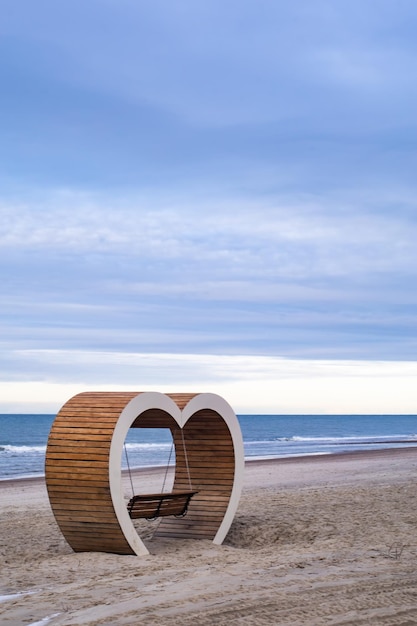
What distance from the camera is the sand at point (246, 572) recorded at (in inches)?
274

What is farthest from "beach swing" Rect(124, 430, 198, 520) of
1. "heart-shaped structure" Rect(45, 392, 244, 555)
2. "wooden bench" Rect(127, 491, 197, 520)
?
"heart-shaped structure" Rect(45, 392, 244, 555)

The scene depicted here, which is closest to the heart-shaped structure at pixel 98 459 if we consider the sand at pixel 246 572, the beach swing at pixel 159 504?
the sand at pixel 246 572

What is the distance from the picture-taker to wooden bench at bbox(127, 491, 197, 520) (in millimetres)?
10422

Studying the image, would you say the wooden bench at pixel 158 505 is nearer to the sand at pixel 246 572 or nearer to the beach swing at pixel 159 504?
the beach swing at pixel 159 504

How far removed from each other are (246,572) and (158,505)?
2443mm

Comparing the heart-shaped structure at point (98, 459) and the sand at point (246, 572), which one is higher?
the heart-shaped structure at point (98, 459)

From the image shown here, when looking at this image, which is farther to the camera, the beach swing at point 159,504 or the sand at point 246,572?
the beach swing at point 159,504

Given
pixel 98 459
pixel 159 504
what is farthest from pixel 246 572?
pixel 159 504

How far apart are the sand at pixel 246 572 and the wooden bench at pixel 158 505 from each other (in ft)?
1.61

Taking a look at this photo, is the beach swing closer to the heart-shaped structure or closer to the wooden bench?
the wooden bench

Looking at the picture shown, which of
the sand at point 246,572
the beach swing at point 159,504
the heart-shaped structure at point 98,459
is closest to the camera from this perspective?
the sand at point 246,572

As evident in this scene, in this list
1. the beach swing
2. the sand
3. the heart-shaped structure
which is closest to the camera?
the sand

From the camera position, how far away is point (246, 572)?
865 centimetres

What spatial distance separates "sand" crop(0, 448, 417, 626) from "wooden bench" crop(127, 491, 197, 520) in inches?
19.3
